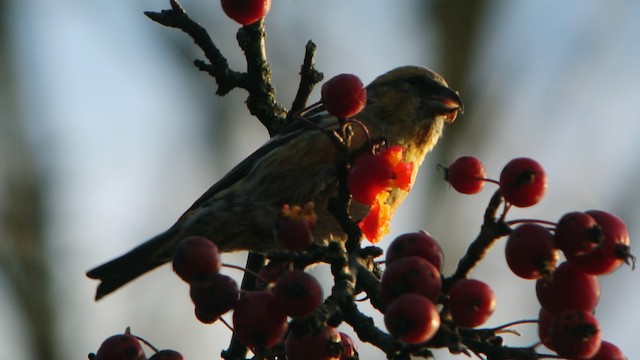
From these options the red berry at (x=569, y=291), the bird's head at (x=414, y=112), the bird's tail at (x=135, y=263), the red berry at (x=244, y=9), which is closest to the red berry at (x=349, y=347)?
the red berry at (x=569, y=291)

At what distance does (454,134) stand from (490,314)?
6767mm

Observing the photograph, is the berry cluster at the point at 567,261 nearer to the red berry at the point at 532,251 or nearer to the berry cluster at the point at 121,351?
the red berry at the point at 532,251

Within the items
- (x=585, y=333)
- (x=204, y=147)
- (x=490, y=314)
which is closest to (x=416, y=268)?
(x=490, y=314)

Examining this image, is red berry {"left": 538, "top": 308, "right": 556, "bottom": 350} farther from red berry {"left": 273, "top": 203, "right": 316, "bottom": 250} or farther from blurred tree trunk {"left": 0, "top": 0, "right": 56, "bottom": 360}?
blurred tree trunk {"left": 0, "top": 0, "right": 56, "bottom": 360}

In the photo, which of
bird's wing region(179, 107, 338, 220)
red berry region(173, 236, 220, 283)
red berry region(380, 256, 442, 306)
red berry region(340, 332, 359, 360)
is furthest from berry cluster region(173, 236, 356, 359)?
bird's wing region(179, 107, 338, 220)

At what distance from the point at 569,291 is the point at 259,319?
29.0 inches

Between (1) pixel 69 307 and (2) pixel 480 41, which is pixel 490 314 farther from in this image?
(2) pixel 480 41

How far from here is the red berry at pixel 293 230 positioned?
2250 mm

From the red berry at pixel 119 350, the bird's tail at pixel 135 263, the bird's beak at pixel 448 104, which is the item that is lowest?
the bird's tail at pixel 135 263

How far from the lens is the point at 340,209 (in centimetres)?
282

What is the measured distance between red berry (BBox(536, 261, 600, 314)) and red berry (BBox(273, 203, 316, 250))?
1.92ft

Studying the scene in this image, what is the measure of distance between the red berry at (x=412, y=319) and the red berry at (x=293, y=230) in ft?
0.86

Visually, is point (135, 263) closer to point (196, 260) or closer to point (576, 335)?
point (196, 260)

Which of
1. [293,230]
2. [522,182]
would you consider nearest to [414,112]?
[522,182]
